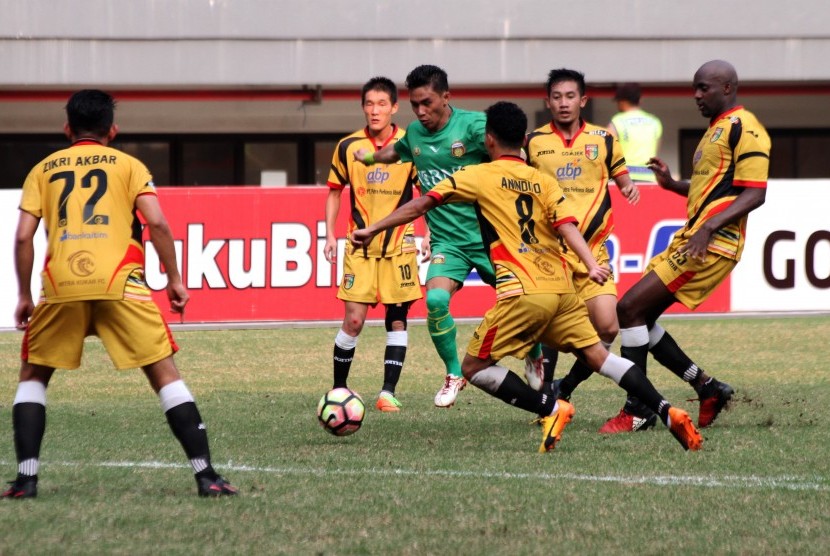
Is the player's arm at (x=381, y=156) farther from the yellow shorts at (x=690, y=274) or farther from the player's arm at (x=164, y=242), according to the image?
the player's arm at (x=164, y=242)

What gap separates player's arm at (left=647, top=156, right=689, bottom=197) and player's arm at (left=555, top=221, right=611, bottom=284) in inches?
54.6

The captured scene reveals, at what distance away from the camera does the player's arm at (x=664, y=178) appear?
8.49 meters

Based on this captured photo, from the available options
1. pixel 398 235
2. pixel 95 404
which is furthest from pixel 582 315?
pixel 95 404

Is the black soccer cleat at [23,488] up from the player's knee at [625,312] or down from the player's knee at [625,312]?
down

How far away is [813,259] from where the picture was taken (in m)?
16.4

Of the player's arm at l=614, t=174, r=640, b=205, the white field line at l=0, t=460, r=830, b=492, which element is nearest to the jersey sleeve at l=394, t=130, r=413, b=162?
the player's arm at l=614, t=174, r=640, b=205

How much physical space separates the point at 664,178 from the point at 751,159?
2.71ft

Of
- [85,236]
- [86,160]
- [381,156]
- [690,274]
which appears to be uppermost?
[381,156]

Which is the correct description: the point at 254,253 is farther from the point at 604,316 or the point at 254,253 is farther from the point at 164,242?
the point at 164,242

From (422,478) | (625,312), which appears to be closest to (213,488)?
(422,478)

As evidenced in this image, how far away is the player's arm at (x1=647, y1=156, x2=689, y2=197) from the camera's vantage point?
8492 millimetres

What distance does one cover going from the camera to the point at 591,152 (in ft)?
29.2

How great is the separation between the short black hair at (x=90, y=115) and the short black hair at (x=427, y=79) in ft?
10.2

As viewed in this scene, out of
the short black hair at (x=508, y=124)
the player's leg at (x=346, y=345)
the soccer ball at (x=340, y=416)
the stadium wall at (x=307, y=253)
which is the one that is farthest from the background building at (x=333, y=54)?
the short black hair at (x=508, y=124)
